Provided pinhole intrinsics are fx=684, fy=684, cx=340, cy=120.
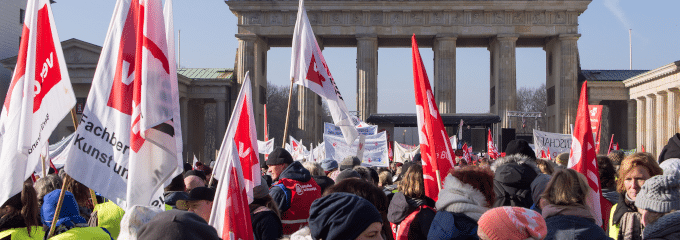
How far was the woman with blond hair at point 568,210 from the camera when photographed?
409 cm

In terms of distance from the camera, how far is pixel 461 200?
14.4 ft

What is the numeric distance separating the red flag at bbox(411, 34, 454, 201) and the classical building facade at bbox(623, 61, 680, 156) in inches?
1487

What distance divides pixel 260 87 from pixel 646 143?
29.7 m

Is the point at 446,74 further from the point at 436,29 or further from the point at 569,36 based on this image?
the point at 569,36

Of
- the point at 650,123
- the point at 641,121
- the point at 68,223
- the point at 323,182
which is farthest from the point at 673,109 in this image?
the point at 68,223

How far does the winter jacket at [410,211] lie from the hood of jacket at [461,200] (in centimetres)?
39

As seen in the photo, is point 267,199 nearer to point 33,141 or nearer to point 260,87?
point 33,141

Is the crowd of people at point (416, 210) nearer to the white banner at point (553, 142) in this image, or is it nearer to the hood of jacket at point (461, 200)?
the hood of jacket at point (461, 200)

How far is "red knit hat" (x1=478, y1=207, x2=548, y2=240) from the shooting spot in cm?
356

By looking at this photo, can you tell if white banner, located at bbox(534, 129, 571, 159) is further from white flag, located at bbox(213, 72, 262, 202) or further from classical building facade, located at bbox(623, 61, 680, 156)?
classical building facade, located at bbox(623, 61, 680, 156)

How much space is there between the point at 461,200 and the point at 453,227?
0.79ft

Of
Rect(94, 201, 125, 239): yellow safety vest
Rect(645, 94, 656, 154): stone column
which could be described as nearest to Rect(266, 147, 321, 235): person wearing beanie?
Rect(94, 201, 125, 239): yellow safety vest

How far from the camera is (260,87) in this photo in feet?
186

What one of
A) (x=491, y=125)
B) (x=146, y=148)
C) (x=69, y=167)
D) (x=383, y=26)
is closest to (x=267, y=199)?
(x=146, y=148)
